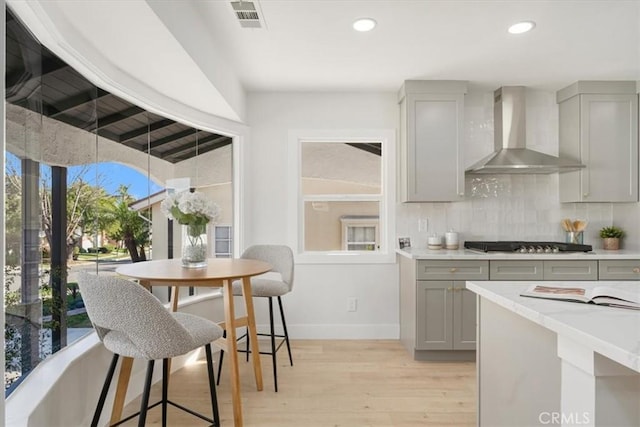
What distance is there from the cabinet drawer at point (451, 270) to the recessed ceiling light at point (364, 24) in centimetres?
183

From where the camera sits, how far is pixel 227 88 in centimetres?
298

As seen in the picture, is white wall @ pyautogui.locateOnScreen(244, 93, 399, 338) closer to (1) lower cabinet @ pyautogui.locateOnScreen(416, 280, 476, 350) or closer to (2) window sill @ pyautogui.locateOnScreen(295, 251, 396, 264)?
(2) window sill @ pyautogui.locateOnScreen(295, 251, 396, 264)

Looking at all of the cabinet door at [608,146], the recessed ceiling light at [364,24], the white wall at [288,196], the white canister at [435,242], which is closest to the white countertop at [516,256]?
the white canister at [435,242]

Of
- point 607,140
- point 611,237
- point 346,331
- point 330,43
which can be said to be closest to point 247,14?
point 330,43

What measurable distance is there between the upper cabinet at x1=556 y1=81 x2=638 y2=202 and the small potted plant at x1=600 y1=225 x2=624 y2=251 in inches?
12.5

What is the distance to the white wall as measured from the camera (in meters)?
3.77

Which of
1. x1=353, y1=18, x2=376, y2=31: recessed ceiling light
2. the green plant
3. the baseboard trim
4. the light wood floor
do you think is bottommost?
the light wood floor

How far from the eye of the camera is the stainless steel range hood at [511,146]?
11.0 ft

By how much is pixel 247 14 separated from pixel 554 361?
2286 millimetres

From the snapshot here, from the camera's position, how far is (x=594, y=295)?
1.34 meters

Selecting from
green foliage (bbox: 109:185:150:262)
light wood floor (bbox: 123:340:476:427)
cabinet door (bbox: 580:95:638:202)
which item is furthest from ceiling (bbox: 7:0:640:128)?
light wood floor (bbox: 123:340:476:427)

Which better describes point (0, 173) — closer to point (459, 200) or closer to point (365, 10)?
point (365, 10)

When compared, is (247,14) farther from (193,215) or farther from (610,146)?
(610,146)

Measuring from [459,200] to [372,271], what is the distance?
1054mm
